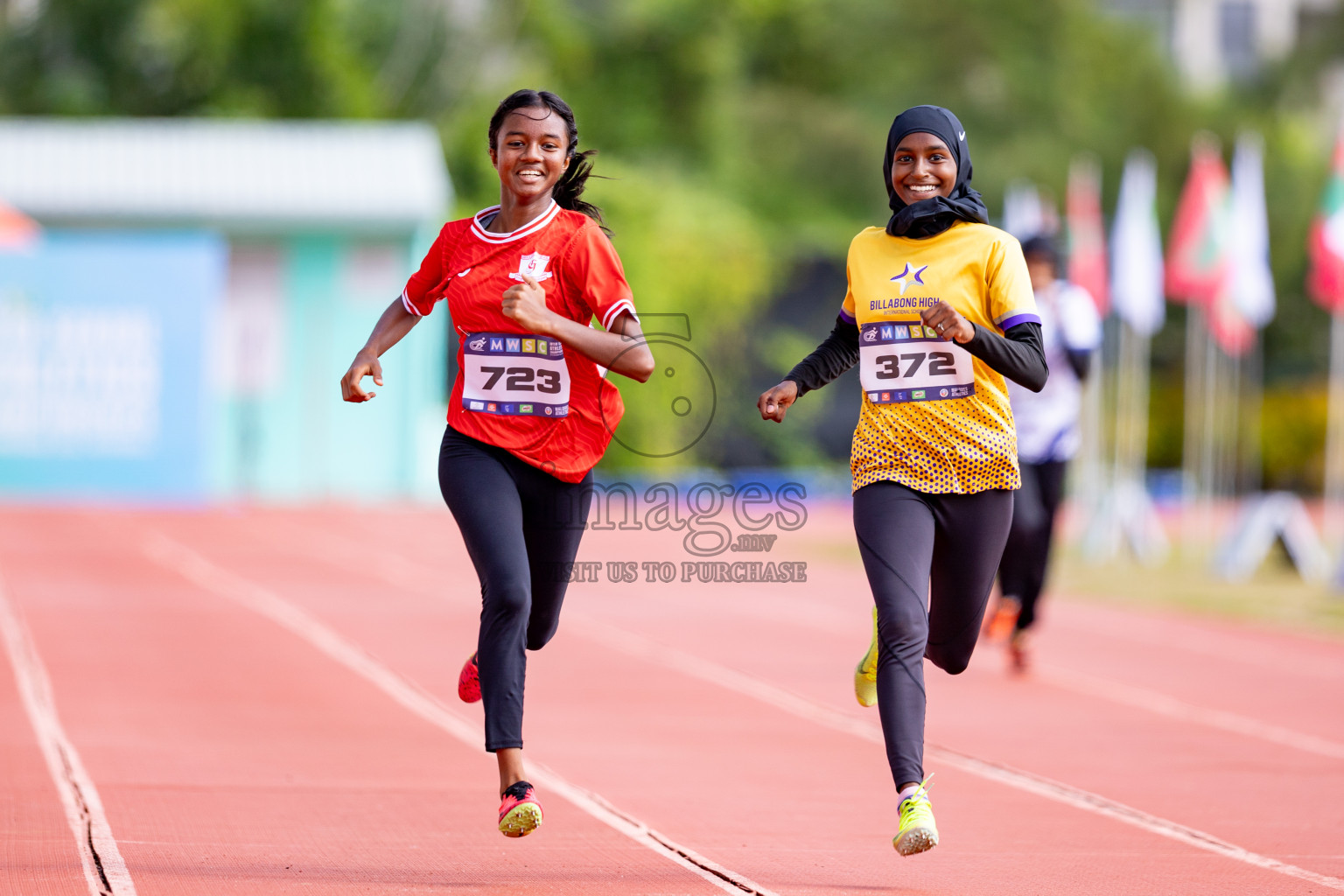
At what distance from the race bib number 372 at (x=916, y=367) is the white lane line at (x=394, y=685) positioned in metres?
1.41

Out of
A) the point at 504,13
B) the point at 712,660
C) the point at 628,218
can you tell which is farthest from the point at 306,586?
the point at 504,13

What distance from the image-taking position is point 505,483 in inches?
211

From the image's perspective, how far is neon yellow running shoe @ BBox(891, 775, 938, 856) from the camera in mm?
4785

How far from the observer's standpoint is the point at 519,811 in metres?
5.01

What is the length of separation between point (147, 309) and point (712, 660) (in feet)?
56.0

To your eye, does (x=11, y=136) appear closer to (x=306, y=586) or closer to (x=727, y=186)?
(x=306, y=586)

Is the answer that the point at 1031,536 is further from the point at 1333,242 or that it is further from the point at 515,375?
the point at 1333,242

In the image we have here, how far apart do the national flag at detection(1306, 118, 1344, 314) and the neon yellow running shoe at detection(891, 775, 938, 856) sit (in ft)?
41.8

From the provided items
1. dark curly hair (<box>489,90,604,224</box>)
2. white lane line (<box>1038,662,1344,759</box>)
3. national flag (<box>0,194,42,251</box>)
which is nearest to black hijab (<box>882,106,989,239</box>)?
dark curly hair (<box>489,90,604,224</box>)

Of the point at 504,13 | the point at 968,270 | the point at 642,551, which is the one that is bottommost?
the point at 642,551

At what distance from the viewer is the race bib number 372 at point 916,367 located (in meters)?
5.30

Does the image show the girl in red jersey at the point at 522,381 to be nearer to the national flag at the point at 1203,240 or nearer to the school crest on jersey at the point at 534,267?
the school crest on jersey at the point at 534,267

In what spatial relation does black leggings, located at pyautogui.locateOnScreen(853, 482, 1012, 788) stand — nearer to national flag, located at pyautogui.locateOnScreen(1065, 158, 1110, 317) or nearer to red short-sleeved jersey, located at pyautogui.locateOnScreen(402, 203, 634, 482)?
red short-sleeved jersey, located at pyautogui.locateOnScreen(402, 203, 634, 482)

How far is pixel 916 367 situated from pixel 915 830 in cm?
129
